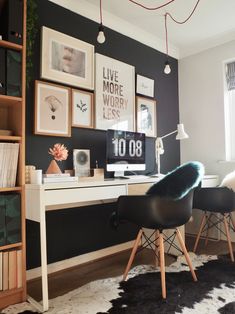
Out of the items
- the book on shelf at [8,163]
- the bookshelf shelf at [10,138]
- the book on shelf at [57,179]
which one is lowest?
the book on shelf at [57,179]

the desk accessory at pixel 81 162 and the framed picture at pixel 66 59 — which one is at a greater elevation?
the framed picture at pixel 66 59

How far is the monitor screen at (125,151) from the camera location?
2.48 metres

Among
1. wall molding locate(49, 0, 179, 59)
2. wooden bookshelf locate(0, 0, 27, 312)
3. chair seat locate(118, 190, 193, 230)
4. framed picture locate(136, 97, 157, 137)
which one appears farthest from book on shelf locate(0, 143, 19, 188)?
framed picture locate(136, 97, 157, 137)

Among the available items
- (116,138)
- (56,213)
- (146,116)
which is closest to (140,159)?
(116,138)

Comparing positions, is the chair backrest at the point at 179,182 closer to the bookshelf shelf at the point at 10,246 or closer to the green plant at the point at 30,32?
the bookshelf shelf at the point at 10,246

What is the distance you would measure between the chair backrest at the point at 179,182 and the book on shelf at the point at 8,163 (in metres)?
0.97

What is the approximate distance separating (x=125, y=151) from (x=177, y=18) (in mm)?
1560

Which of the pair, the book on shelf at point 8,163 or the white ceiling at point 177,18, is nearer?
the book on shelf at point 8,163

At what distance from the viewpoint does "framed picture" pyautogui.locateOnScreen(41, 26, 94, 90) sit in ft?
7.47

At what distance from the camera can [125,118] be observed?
290cm

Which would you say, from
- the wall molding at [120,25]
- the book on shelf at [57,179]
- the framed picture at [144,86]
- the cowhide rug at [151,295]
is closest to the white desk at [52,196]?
the book on shelf at [57,179]

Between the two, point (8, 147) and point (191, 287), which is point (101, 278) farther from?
point (8, 147)

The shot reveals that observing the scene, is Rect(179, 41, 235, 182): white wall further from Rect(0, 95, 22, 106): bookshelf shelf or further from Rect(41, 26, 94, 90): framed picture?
Rect(0, 95, 22, 106): bookshelf shelf

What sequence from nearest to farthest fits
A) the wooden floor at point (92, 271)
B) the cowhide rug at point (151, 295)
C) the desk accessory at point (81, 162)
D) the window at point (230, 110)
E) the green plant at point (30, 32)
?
the cowhide rug at point (151, 295)
the wooden floor at point (92, 271)
the green plant at point (30, 32)
the desk accessory at point (81, 162)
the window at point (230, 110)
